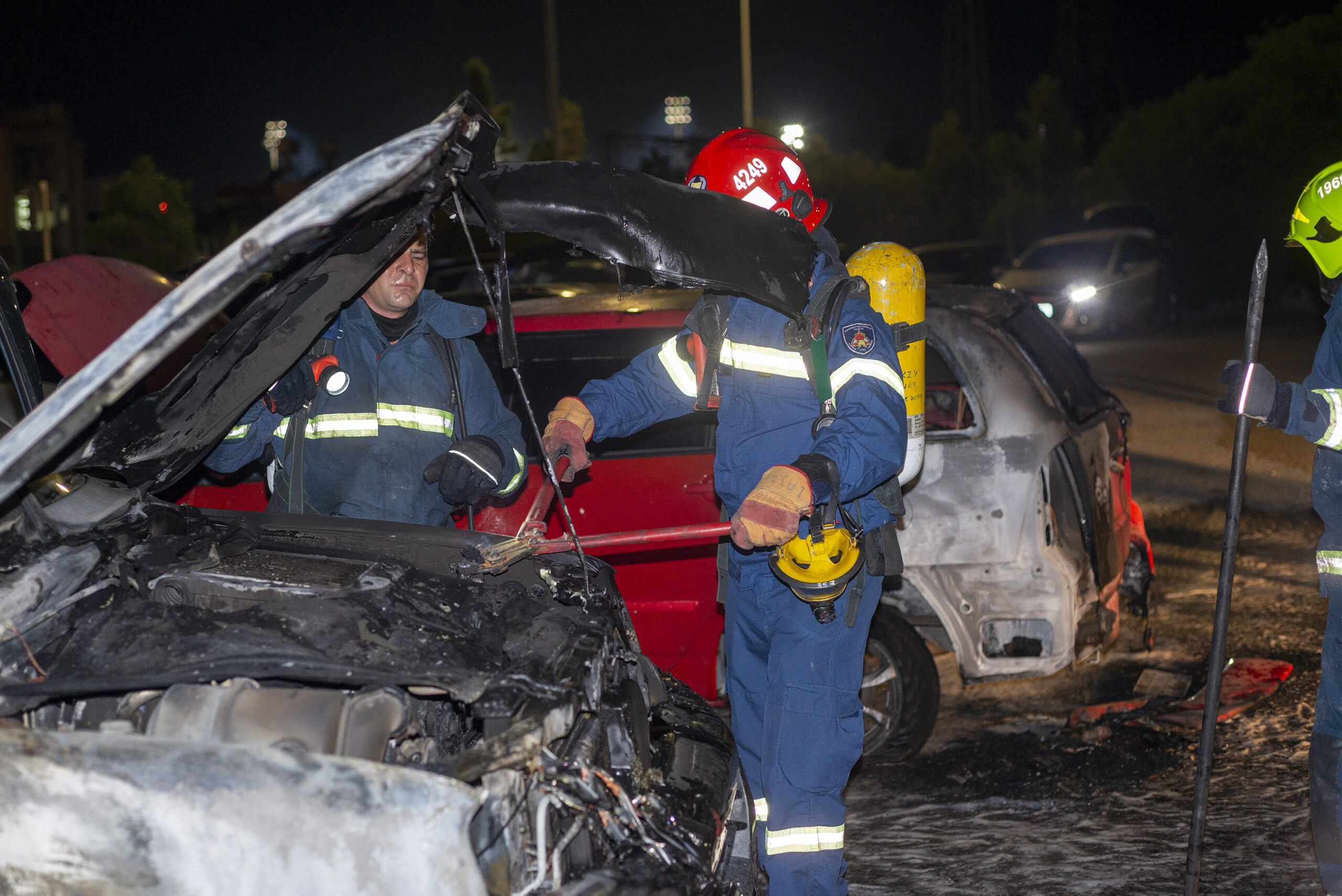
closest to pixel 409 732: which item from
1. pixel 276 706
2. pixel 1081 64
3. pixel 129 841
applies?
pixel 276 706

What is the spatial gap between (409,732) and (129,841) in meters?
0.51

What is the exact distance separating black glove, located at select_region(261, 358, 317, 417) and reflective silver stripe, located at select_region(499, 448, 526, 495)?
0.57 meters

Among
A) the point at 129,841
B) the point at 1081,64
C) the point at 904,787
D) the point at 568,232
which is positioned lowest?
the point at 904,787

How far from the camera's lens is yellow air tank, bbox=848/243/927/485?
364 cm

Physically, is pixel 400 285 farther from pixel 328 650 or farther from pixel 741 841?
pixel 741 841

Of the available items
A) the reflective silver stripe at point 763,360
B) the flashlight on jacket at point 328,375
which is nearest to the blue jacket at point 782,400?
the reflective silver stripe at point 763,360

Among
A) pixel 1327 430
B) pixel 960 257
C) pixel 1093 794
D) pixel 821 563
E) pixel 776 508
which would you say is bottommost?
pixel 1093 794

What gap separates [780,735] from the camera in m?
3.05

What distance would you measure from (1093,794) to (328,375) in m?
2.98

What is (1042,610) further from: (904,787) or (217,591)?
Result: (217,591)

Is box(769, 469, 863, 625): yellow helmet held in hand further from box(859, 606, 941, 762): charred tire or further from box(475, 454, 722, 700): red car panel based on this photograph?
box(859, 606, 941, 762): charred tire

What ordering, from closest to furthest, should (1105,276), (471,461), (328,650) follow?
(328,650), (471,461), (1105,276)

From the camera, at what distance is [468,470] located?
3086 mm

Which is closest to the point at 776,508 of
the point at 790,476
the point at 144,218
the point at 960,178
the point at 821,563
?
the point at 790,476
